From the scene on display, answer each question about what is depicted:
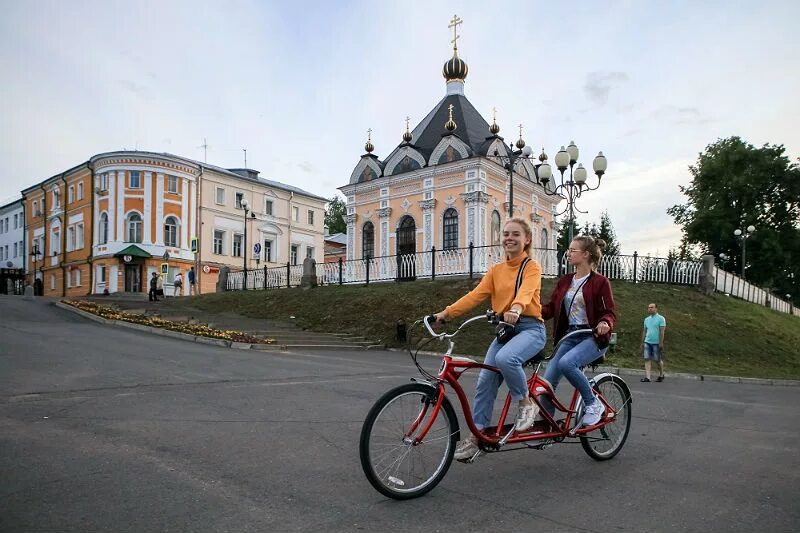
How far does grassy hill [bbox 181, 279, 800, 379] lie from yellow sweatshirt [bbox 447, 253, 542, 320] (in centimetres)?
1212

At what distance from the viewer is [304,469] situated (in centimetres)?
467

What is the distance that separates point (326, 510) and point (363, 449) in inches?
16.6

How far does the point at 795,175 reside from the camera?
51.1m

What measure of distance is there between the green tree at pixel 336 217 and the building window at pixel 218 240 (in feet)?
Result: 102

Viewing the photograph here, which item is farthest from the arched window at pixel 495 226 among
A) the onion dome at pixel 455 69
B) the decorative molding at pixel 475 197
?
the onion dome at pixel 455 69

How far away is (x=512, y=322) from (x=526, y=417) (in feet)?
2.70

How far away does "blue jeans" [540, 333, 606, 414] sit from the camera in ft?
16.2

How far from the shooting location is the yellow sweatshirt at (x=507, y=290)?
15.3 feet

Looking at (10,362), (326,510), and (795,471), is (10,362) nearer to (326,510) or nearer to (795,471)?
(326,510)

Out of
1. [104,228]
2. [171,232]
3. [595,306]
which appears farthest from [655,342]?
[104,228]

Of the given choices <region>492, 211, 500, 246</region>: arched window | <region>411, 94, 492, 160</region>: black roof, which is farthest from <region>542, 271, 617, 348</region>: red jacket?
<region>411, 94, 492, 160</region>: black roof

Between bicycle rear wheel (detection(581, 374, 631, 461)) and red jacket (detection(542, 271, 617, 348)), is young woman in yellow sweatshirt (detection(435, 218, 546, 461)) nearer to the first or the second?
red jacket (detection(542, 271, 617, 348))

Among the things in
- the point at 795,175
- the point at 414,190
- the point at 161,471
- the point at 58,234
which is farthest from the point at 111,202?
the point at 795,175

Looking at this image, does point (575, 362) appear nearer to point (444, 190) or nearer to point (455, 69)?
point (444, 190)
